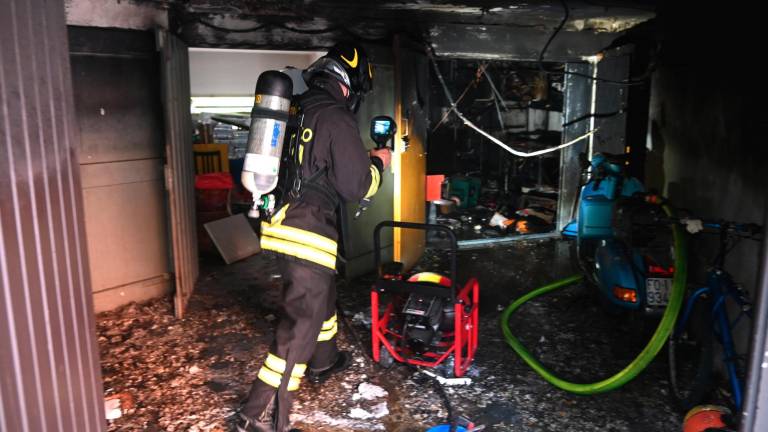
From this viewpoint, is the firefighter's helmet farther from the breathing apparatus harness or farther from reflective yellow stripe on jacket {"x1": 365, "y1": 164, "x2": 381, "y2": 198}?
reflective yellow stripe on jacket {"x1": 365, "y1": 164, "x2": 381, "y2": 198}

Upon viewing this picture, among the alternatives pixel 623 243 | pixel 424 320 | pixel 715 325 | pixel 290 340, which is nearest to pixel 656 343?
pixel 715 325

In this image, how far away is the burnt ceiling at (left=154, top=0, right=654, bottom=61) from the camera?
16.9 feet

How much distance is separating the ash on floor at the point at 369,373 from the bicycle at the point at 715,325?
0.24 m

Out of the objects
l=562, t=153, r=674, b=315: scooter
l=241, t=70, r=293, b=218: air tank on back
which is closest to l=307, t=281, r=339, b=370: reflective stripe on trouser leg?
l=241, t=70, r=293, b=218: air tank on back

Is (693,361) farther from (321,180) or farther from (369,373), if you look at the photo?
(321,180)

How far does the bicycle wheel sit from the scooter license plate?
222 mm

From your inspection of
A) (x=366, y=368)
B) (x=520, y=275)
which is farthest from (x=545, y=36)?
(x=366, y=368)

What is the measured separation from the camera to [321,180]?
3164mm

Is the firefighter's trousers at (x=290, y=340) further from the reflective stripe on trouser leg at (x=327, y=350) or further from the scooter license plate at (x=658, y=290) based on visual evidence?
the scooter license plate at (x=658, y=290)

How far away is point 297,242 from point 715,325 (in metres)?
2.50

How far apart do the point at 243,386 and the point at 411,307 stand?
1285 mm

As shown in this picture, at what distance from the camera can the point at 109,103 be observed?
4789 millimetres

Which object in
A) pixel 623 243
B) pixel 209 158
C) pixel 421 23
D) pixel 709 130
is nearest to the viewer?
pixel 709 130

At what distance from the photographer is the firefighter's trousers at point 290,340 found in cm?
307
